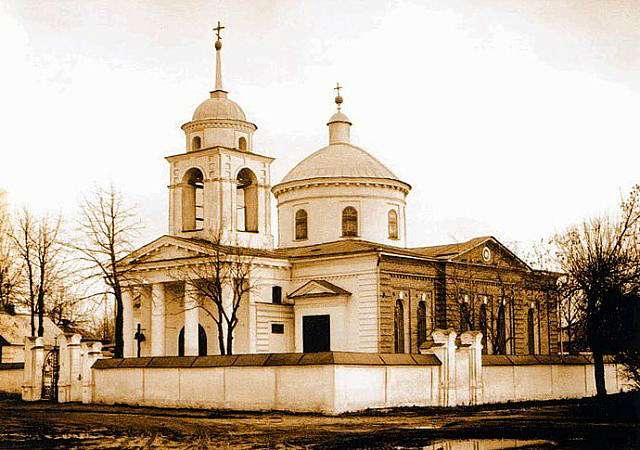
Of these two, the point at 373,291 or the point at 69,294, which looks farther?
the point at 69,294

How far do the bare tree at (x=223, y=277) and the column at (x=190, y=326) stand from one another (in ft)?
1.26

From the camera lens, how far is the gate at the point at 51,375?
35.4m

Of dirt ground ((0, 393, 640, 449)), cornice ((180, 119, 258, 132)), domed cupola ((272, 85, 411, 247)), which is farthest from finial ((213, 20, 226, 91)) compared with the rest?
dirt ground ((0, 393, 640, 449))

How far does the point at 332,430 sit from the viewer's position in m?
22.6

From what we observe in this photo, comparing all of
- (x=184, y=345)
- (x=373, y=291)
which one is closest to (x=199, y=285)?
(x=184, y=345)

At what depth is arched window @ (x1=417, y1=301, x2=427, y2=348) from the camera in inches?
1796

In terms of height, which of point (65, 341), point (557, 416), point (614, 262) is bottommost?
point (557, 416)

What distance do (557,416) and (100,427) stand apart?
483 inches

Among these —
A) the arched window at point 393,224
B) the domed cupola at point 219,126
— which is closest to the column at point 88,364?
the domed cupola at point 219,126

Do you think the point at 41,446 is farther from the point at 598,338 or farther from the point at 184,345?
the point at 184,345

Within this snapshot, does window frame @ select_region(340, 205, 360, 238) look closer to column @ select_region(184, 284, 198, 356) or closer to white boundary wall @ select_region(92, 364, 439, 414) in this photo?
column @ select_region(184, 284, 198, 356)

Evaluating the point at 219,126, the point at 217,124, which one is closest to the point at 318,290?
the point at 219,126

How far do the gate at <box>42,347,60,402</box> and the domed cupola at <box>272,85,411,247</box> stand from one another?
17.0 meters

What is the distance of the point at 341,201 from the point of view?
162ft
